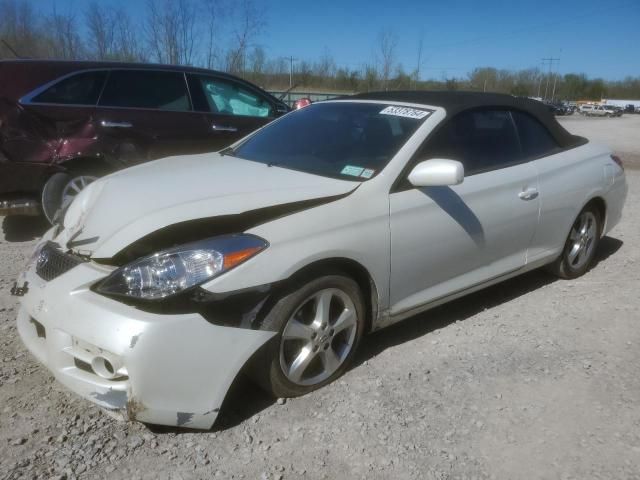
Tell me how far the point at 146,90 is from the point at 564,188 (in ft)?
13.4

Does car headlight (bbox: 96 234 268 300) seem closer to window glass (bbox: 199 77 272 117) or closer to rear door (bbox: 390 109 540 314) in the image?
rear door (bbox: 390 109 540 314)

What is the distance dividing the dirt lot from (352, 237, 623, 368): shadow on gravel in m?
0.02

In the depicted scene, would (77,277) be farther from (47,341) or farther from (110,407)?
(110,407)

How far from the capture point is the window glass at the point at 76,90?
511 centimetres

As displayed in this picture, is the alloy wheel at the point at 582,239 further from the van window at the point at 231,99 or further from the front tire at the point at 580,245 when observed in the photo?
the van window at the point at 231,99

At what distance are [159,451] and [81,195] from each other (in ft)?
4.75

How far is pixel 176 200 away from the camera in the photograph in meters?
2.60

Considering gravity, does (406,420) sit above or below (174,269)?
below

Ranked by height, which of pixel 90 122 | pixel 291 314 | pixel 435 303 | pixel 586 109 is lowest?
pixel 586 109

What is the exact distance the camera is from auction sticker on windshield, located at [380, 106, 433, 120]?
10.9ft

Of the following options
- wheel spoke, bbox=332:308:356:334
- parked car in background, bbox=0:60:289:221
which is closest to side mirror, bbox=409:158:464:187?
wheel spoke, bbox=332:308:356:334

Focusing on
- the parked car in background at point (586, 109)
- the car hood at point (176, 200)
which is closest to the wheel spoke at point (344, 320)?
the car hood at point (176, 200)

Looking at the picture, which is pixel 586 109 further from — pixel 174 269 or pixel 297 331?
pixel 174 269

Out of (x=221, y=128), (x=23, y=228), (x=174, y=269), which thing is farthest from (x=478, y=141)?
(x=23, y=228)
